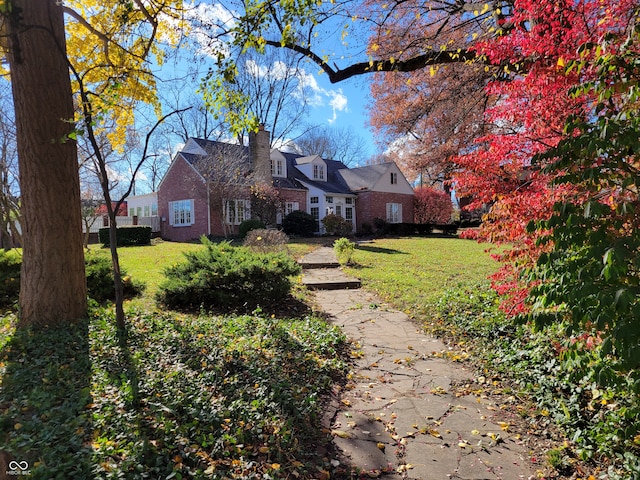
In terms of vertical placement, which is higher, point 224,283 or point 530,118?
point 530,118

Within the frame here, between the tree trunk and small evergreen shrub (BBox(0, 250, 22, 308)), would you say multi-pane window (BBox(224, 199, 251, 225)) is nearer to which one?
small evergreen shrub (BBox(0, 250, 22, 308))

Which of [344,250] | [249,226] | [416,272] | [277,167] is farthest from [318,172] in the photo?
[416,272]

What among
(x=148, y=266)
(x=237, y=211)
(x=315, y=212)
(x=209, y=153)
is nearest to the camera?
Result: (x=148, y=266)

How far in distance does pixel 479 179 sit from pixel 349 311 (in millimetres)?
3179

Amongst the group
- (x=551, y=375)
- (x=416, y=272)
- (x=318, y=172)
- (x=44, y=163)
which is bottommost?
(x=551, y=375)

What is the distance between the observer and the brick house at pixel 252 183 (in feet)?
64.6

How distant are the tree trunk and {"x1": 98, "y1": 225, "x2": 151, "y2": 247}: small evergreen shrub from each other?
48.8 feet

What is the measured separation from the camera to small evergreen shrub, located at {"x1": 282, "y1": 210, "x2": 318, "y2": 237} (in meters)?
21.8

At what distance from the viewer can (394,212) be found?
1101 inches

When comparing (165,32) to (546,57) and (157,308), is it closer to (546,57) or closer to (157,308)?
(157,308)

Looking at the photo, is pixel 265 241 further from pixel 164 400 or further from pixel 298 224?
pixel 298 224

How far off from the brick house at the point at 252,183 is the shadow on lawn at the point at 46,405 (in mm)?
13378

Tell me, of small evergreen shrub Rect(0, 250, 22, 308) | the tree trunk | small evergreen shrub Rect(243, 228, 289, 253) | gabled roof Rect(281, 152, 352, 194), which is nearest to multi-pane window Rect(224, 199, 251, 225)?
gabled roof Rect(281, 152, 352, 194)

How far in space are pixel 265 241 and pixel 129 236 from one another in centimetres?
1059
